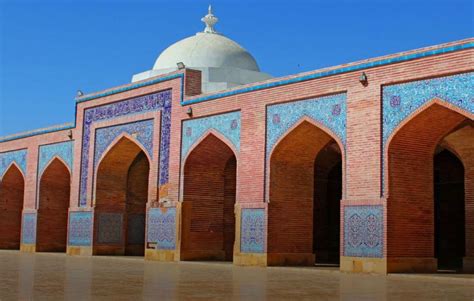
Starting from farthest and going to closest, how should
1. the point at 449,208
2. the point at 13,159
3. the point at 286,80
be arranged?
the point at 13,159 < the point at 449,208 < the point at 286,80

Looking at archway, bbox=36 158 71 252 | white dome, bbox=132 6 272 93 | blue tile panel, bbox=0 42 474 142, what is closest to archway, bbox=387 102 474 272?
blue tile panel, bbox=0 42 474 142

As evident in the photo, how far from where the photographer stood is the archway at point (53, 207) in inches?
745

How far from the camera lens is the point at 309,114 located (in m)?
12.1

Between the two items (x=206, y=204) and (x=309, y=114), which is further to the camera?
(x=206, y=204)

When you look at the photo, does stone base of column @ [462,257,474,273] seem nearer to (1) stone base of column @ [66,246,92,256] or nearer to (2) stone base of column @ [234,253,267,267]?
(2) stone base of column @ [234,253,267,267]

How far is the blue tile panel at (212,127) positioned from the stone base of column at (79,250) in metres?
3.82

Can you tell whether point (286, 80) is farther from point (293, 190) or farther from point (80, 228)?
point (80, 228)

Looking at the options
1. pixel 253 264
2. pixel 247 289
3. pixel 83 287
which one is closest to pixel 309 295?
pixel 247 289

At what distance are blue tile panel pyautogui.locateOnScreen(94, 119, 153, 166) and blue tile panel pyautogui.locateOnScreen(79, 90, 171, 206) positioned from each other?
257 mm

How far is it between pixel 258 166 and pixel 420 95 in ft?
11.3

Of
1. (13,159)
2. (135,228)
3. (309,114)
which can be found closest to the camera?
(309,114)

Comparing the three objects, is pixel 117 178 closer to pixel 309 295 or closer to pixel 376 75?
pixel 376 75

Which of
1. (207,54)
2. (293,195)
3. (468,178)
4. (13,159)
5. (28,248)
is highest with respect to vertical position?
(207,54)

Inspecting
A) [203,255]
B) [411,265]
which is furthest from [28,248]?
[411,265]
